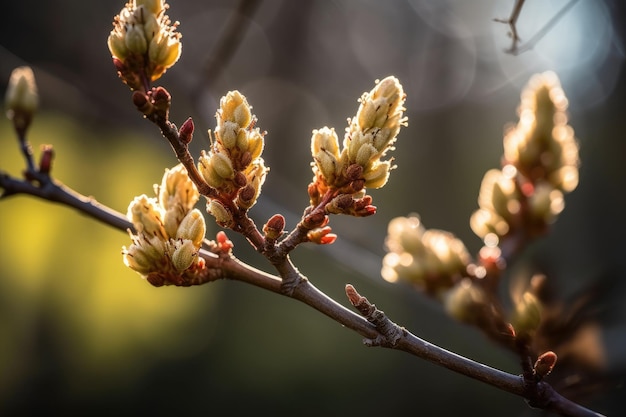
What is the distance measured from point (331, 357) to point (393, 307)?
121cm

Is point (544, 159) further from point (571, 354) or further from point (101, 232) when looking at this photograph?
point (101, 232)

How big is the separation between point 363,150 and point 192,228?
0.29 m

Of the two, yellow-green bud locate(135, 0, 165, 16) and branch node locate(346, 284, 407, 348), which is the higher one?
yellow-green bud locate(135, 0, 165, 16)

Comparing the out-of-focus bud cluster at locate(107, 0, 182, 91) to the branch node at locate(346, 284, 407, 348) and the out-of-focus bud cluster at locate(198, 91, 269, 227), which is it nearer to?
the out-of-focus bud cluster at locate(198, 91, 269, 227)

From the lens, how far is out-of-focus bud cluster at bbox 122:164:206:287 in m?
0.86

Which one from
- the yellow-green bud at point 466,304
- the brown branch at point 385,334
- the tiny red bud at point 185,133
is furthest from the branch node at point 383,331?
the yellow-green bud at point 466,304

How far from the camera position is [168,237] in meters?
0.92

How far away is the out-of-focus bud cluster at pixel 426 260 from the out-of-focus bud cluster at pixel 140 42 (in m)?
0.93

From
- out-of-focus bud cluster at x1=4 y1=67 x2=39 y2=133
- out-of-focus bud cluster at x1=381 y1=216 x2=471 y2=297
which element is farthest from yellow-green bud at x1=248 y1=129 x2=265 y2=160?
out-of-focus bud cluster at x1=381 y1=216 x2=471 y2=297

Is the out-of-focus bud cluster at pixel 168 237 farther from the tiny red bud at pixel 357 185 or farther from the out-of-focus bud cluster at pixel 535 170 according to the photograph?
the out-of-focus bud cluster at pixel 535 170

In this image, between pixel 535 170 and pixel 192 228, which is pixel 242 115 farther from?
pixel 535 170

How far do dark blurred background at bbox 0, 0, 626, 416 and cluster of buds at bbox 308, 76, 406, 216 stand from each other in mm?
767

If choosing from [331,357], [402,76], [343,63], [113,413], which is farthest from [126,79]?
[343,63]

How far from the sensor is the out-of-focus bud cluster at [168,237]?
860 millimetres
